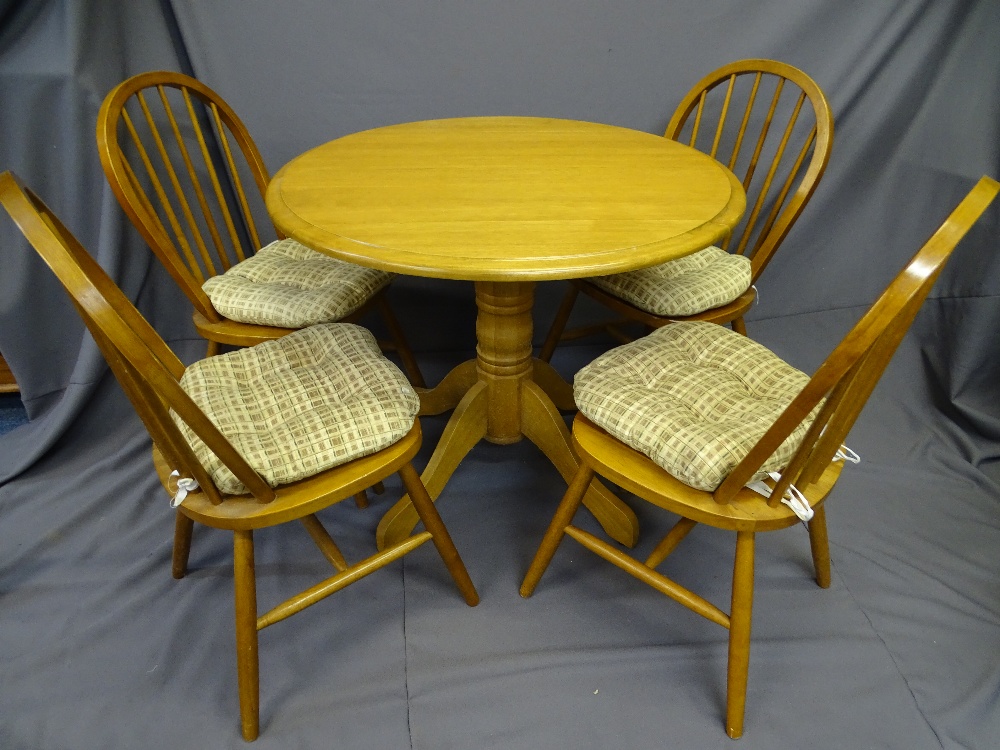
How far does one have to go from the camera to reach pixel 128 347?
0.82 metres

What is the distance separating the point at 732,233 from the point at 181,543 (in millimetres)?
1494

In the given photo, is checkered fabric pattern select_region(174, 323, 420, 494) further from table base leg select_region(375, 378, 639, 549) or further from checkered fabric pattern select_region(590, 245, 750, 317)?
checkered fabric pattern select_region(590, 245, 750, 317)

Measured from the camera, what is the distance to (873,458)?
6.15 ft

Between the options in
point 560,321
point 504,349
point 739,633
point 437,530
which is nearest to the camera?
point 739,633

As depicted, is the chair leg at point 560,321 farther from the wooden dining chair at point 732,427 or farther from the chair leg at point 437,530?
the chair leg at point 437,530

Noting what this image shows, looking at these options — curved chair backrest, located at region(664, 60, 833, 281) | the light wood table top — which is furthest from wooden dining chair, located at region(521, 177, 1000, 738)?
curved chair backrest, located at region(664, 60, 833, 281)

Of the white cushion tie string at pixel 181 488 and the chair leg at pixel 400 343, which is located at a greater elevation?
the white cushion tie string at pixel 181 488

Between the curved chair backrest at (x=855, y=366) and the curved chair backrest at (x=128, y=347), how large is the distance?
29.2 inches

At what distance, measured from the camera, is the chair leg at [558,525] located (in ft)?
4.25

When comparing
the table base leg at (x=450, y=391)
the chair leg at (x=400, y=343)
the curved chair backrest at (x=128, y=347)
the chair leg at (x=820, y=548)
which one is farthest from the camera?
the chair leg at (x=400, y=343)

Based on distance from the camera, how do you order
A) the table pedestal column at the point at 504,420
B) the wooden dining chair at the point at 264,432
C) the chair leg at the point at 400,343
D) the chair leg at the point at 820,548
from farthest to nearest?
the chair leg at the point at 400,343
the table pedestal column at the point at 504,420
the chair leg at the point at 820,548
the wooden dining chair at the point at 264,432

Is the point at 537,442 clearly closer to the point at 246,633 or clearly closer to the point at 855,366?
the point at 246,633

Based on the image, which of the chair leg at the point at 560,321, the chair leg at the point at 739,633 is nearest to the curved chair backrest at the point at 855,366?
the chair leg at the point at 739,633

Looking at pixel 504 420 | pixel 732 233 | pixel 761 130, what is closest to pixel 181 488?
pixel 504 420
